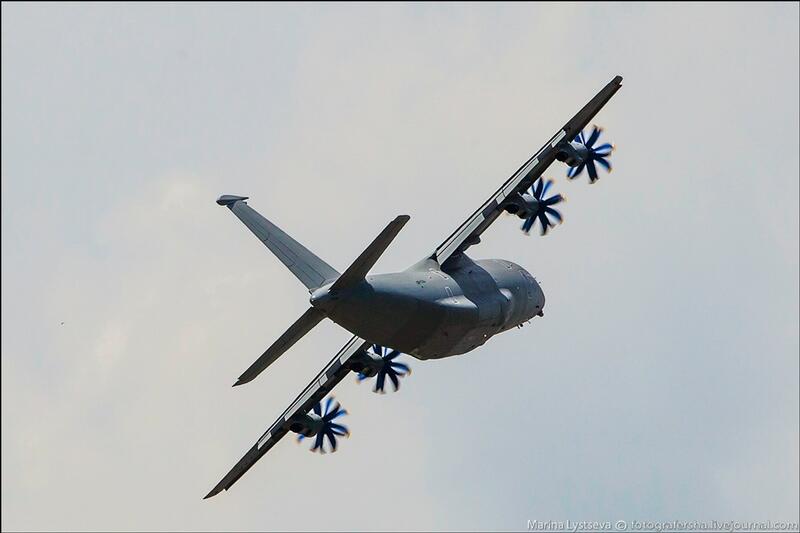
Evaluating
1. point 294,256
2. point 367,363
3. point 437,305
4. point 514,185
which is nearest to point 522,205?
point 514,185

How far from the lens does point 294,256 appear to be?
184 feet

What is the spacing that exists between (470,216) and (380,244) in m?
9.21

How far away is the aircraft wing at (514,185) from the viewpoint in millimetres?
60094

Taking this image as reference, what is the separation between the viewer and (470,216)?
60.7m

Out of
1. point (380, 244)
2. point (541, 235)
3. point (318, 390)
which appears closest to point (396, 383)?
point (318, 390)

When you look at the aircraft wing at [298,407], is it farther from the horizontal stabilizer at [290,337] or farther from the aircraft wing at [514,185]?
the horizontal stabilizer at [290,337]

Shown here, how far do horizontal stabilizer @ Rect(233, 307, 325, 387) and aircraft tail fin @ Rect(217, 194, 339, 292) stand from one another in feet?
2.70

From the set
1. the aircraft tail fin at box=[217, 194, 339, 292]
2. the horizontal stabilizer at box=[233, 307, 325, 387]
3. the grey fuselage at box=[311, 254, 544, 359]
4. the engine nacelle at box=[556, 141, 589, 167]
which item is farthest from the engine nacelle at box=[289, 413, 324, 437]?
the engine nacelle at box=[556, 141, 589, 167]

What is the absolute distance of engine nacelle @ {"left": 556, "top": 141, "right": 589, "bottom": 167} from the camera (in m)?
60.6

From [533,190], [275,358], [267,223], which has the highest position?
[533,190]

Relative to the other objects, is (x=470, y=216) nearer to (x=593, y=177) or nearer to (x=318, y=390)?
(x=593, y=177)

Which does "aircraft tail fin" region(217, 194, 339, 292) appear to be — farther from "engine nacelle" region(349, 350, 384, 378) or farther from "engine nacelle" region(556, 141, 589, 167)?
"engine nacelle" region(556, 141, 589, 167)

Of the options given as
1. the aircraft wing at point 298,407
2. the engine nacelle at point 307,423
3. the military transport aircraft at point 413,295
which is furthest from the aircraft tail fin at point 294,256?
the engine nacelle at point 307,423

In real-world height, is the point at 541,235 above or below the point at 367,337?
above
